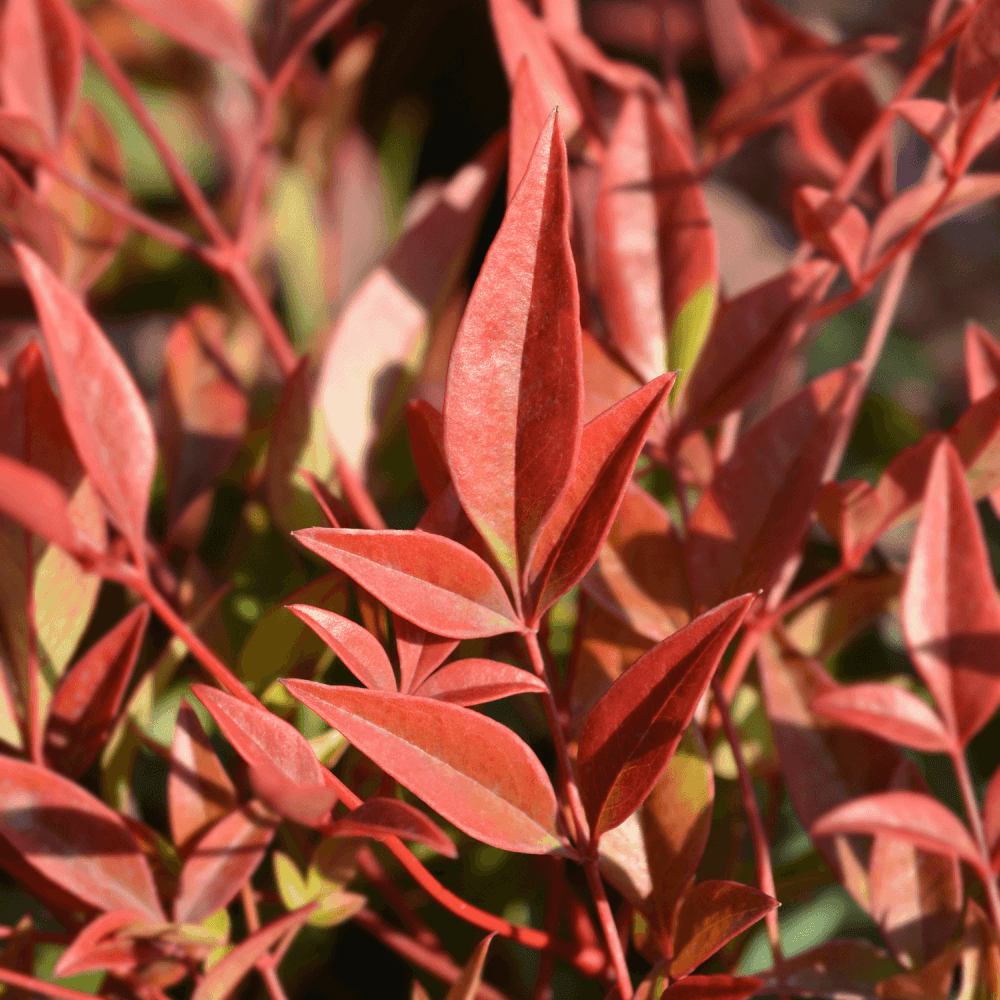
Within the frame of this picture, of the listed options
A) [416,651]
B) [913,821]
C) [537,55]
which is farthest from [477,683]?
[537,55]

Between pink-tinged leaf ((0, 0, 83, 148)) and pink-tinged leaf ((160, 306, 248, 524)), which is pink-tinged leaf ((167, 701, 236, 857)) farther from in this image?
pink-tinged leaf ((0, 0, 83, 148))

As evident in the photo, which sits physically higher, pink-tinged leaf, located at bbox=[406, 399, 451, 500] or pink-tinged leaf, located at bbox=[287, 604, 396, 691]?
pink-tinged leaf, located at bbox=[406, 399, 451, 500]

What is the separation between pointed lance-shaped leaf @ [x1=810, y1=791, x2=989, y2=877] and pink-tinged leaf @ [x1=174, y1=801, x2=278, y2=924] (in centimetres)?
15

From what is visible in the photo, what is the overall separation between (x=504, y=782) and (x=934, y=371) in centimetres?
50

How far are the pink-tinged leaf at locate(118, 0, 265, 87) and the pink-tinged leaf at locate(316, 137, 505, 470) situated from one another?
9 cm

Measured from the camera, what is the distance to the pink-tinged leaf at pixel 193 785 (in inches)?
10.7

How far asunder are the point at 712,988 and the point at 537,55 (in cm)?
29

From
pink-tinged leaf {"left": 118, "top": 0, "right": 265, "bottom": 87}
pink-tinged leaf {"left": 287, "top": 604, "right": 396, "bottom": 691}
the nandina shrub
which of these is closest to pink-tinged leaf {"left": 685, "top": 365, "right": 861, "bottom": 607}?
the nandina shrub

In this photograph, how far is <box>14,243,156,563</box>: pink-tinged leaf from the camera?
25cm

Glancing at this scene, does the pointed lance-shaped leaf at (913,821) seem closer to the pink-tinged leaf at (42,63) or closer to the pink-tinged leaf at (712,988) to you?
the pink-tinged leaf at (712,988)

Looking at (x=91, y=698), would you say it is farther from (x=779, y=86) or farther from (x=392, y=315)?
(x=779, y=86)

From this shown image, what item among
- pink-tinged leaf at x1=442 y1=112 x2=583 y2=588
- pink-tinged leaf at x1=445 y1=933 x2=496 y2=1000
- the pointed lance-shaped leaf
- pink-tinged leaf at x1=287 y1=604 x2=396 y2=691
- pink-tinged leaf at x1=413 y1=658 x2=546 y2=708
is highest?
pink-tinged leaf at x1=442 y1=112 x2=583 y2=588

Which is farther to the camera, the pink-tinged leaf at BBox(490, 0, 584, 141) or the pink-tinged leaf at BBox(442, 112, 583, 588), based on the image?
the pink-tinged leaf at BBox(490, 0, 584, 141)

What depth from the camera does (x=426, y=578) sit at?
222mm
